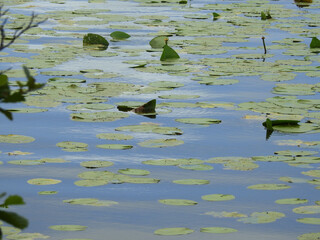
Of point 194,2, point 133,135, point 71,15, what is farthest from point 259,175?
point 194,2

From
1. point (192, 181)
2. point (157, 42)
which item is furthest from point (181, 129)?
point (157, 42)

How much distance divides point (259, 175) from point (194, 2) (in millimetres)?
6553

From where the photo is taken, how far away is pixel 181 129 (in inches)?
164

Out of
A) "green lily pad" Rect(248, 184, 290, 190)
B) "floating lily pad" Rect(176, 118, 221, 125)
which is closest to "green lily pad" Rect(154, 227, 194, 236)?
"green lily pad" Rect(248, 184, 290, 190)

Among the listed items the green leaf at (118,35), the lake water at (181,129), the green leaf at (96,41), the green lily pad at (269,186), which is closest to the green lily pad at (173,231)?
the lake water at (181,129)

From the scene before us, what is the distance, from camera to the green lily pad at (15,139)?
153 inches

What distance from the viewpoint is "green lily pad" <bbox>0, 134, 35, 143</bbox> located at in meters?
3.90

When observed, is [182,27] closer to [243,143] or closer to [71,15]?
[71,15]

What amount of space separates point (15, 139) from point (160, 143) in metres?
0.70

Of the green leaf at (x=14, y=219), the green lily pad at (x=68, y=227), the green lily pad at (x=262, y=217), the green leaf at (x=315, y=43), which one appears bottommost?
the green lily pad at (x=68, y=227)

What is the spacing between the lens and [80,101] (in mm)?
4711

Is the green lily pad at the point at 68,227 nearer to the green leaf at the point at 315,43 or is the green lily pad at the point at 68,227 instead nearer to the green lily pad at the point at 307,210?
the green lily pad at the point at 307,210

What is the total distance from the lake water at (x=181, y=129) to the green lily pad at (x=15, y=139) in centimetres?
3

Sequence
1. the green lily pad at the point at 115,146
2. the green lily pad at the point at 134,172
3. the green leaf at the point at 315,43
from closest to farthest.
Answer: the green lily pad at the point at 134,172
the green lily pad at the point at 115,146
the green leaf at the point at 315,43
